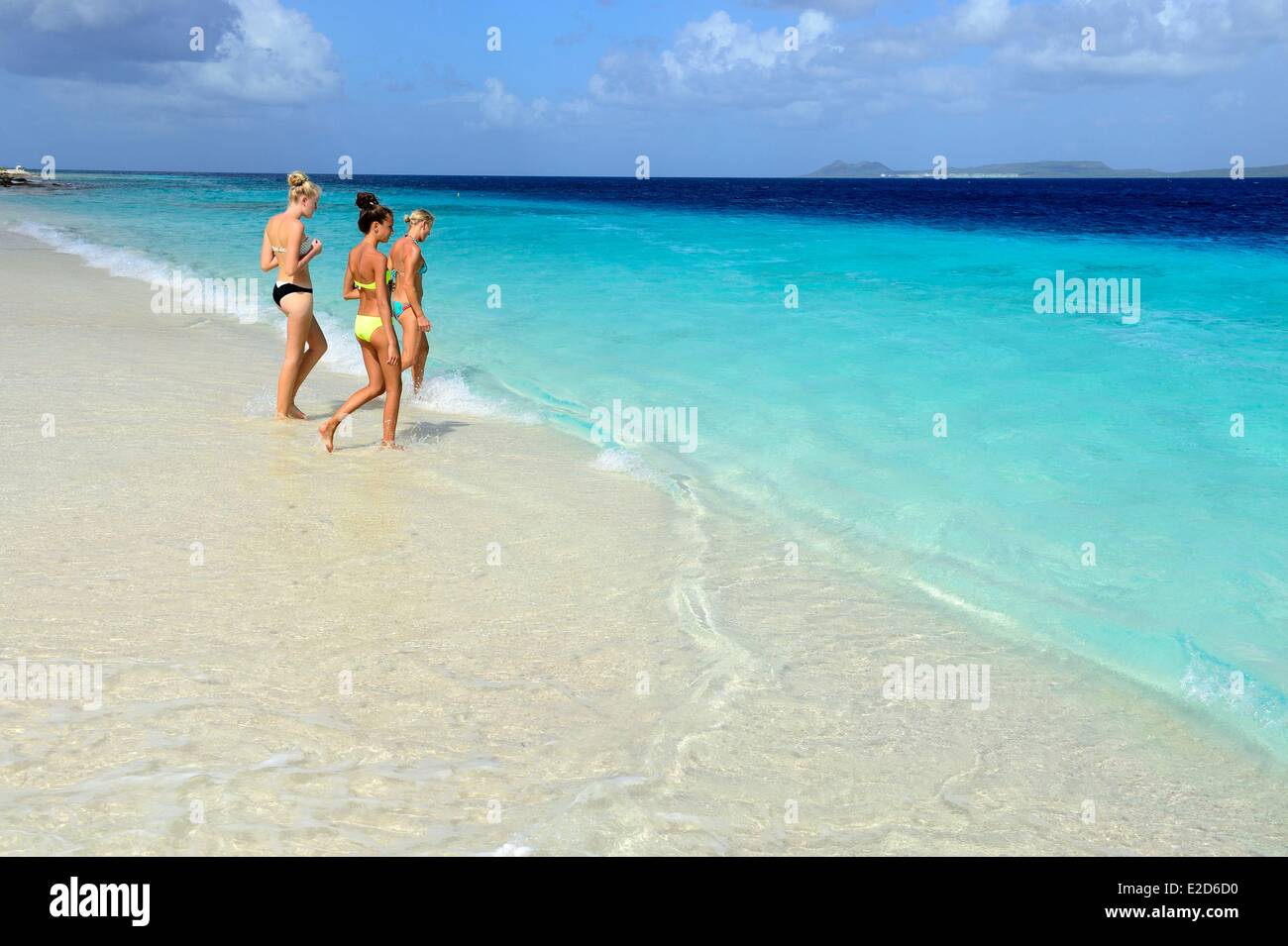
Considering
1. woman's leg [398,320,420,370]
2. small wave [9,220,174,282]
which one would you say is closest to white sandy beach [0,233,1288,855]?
woman's leg [398,320,420,370]

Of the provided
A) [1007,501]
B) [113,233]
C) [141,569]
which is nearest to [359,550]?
[141,569]

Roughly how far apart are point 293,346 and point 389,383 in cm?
108

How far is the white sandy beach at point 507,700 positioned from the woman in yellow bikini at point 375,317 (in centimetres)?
81

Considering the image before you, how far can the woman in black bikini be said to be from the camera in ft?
24.3

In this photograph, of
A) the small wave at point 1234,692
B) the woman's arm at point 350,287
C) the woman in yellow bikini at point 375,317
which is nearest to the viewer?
the small wave at point 1234,692

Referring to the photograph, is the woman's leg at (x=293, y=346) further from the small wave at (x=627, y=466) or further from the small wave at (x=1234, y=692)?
the small wave at (x=1234, y=692)

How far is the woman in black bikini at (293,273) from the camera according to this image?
291 inches

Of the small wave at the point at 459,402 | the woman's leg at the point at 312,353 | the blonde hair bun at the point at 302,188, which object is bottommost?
the small wave at the point at 459,402

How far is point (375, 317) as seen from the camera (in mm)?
7203

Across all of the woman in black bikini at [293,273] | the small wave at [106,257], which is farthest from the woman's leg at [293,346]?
the small wave at [106,257]

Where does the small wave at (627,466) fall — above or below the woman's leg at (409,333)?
below
